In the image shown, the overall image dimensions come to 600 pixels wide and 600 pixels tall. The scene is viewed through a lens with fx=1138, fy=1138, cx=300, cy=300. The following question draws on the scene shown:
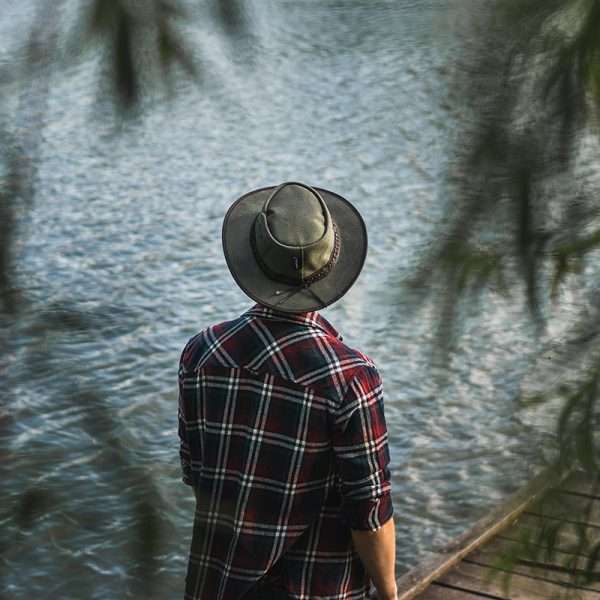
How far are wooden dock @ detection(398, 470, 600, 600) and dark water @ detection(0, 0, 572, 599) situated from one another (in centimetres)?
8

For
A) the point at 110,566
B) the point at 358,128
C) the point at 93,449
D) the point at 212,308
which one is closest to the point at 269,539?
the point at 93,449

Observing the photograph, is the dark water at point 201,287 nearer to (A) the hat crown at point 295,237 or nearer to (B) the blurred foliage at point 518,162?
(B) the blurred foliage at point 518,162

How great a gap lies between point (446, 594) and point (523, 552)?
1.88 meters

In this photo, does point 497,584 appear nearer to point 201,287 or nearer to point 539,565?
point 539,565

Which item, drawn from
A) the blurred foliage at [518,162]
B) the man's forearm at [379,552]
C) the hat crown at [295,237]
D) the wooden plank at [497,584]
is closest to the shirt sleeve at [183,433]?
the hat crown at [295,237]

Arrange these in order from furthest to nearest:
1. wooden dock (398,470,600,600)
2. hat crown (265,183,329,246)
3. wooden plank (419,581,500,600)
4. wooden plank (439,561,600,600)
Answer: wooden plank (419,581,500,600), wooden plank (439,561,600,600), hat crown (265,183,329,246), wooden dock (398,470,600,600)

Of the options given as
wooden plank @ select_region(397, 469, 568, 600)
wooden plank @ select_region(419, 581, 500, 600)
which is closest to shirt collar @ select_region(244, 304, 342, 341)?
wooden plank @ select_region(397, 469, 568, 600)

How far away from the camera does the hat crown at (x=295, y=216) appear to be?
2.09 meters

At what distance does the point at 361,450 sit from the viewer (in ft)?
6.50

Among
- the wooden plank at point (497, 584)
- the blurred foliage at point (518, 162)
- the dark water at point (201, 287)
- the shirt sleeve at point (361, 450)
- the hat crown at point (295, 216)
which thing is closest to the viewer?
the blurred foliage at point (518, 162)

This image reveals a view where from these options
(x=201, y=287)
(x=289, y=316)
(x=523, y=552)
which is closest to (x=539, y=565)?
(x=523, y=552)

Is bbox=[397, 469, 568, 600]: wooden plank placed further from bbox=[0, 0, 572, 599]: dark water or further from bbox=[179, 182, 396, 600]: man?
bbox=[179, 182, 396, 600]: man

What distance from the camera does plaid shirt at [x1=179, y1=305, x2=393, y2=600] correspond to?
6.54 feet

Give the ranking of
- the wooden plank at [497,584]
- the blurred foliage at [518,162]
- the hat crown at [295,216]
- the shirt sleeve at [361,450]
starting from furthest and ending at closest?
the wooden plank at [497,584]
the hat crown at [295,216]
the shirt sleeve at [361,450]
the blurred foliage at [518,162]
